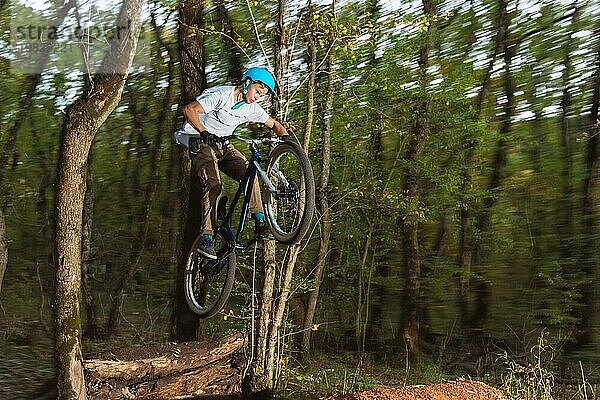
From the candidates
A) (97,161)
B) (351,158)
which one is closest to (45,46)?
(97,161)

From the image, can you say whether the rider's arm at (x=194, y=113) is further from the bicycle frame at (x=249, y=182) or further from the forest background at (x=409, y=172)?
the forest background at (x=409, y=172)

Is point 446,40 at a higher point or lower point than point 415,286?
higher

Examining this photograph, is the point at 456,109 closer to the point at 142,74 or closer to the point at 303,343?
the point at 303,343

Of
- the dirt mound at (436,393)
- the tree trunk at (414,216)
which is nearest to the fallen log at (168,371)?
the dirt mound at (436,393)

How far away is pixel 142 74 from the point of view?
33.6 feet

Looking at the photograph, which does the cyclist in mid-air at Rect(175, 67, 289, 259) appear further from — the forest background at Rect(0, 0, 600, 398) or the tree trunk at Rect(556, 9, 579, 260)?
the tree trunk at Rect(556, 9, 579, 260)

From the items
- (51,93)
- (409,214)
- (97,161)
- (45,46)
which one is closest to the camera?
(409,214)

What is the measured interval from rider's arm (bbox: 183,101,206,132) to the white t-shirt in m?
0.03

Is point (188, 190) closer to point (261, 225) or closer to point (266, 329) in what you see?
point (266, 329)

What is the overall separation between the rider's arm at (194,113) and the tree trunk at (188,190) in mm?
1745

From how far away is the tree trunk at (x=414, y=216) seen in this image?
27.7 feet

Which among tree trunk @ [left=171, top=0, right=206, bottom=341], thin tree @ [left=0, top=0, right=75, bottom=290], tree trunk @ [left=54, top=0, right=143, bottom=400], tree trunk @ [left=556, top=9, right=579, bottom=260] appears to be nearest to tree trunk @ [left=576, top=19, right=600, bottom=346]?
tree trunk @ [left=556, top=9, right=579, bottom=260]

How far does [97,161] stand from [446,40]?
591cm

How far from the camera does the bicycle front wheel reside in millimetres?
3543
